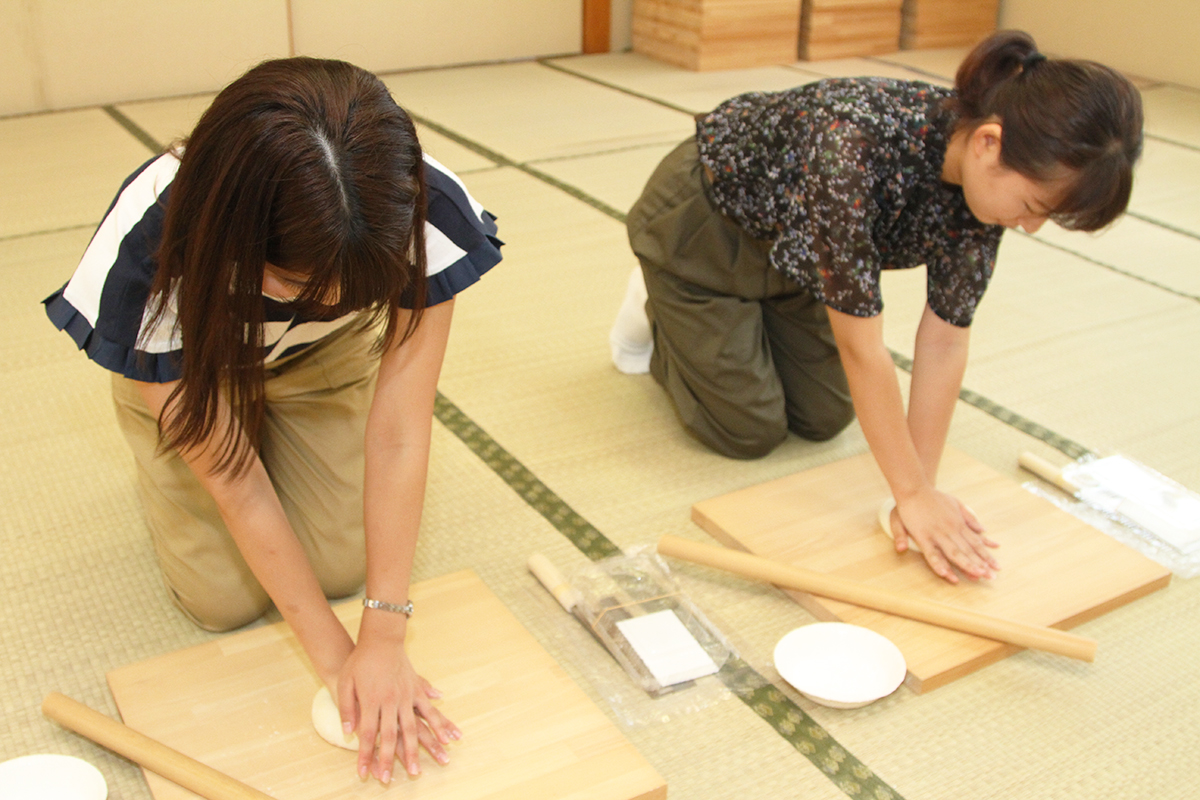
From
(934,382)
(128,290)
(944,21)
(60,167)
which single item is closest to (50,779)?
(128,290)

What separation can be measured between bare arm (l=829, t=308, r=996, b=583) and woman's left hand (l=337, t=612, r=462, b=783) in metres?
0.70

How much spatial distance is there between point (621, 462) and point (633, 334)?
1.11 ft

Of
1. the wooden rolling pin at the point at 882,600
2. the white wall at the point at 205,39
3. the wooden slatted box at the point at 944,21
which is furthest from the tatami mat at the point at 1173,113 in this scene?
the wooden rolling pin at the point at 882,600

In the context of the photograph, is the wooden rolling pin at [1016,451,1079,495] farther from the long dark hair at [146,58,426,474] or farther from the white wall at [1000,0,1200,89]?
the white wall at [1000,0,1200,89]

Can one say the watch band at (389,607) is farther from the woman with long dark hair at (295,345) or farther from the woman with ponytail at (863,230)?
the woman with ponytail at (863,230)

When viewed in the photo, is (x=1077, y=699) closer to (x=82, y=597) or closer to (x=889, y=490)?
(x=889, y=490)

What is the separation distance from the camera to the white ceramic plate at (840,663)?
1369mm

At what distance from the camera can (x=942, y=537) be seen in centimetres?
156

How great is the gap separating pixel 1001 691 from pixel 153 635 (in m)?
1.07

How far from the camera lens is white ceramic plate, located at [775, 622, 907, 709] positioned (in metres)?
1.37

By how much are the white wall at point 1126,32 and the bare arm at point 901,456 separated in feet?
11.9

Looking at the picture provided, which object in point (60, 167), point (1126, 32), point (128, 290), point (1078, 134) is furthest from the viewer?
point (1126, 32)

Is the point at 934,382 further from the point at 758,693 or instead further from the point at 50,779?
the point at 50,779

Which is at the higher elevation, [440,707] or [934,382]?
[934,382]
